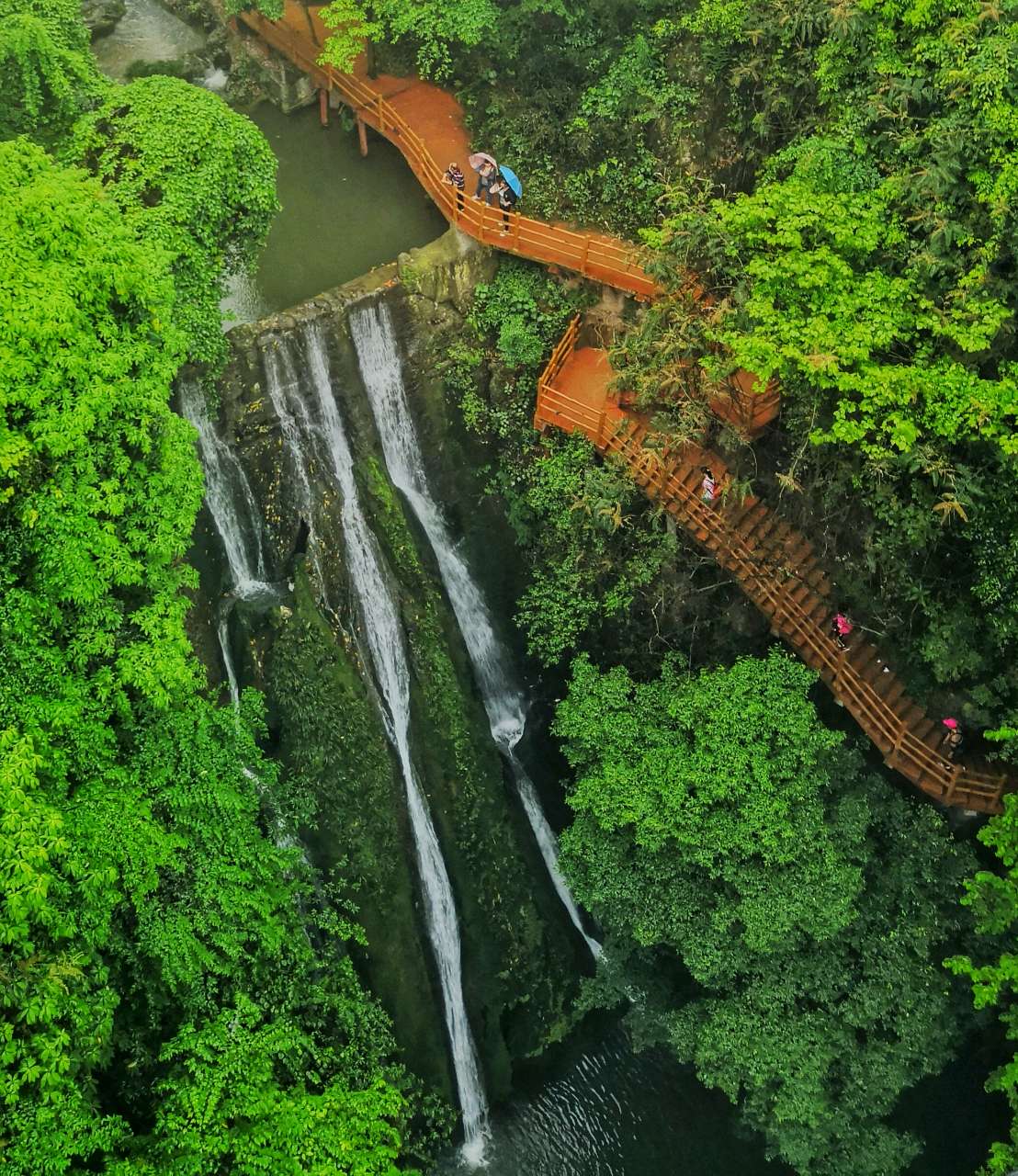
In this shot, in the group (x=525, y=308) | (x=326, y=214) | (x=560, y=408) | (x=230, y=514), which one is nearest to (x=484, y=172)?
(x=525, y=308)

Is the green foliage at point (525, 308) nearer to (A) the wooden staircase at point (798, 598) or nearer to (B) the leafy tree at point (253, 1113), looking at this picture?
(A) the wooden staircase at point (798, 598)

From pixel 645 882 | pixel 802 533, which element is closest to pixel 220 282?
pixel 802 533

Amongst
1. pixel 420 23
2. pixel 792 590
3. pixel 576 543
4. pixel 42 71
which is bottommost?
pixel 792 590

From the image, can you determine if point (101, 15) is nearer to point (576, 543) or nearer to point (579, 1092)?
point (576, 543)

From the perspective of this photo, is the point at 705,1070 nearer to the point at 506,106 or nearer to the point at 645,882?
the point at 645,882

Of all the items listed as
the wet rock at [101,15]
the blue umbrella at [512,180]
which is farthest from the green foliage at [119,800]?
the wet rock at [101,15]

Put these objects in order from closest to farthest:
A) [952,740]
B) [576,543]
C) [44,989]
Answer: [44,989], [952,740], [576,543]
